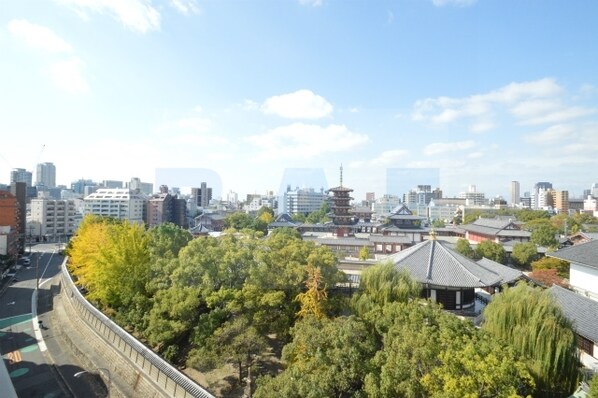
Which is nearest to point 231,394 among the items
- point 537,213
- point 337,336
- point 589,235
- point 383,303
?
point 337,336

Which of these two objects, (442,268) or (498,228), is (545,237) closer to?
(498,228)

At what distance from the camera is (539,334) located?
500 inches

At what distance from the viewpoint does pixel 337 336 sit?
1355cm

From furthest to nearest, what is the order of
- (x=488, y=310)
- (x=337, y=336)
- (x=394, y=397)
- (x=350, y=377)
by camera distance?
(x=488, y=310)
(x=337, y=336)
(x=350, y=377)
(x=394, y=397)

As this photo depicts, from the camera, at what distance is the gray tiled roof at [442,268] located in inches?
773

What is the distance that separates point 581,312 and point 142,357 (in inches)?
896

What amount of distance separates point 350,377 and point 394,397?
5.22ft

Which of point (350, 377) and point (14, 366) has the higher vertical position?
point (350, 377)

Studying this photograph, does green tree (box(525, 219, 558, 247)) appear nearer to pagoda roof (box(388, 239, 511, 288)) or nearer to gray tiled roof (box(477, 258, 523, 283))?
gray tiled roof (box(477, 258, 523, 283))

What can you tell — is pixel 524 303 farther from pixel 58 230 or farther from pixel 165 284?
pixel 58 230

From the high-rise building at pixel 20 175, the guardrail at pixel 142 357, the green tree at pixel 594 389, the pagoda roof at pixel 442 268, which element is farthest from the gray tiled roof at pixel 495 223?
the high-rise building at pixel 20 175

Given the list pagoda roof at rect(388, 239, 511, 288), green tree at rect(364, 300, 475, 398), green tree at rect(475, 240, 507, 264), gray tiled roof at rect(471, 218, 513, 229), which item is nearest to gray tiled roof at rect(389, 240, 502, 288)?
pagoda roof at rect(388, 239, 511, 288)

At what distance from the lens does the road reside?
20.4m

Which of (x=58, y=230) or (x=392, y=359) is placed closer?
A: (x=392, y=359)
